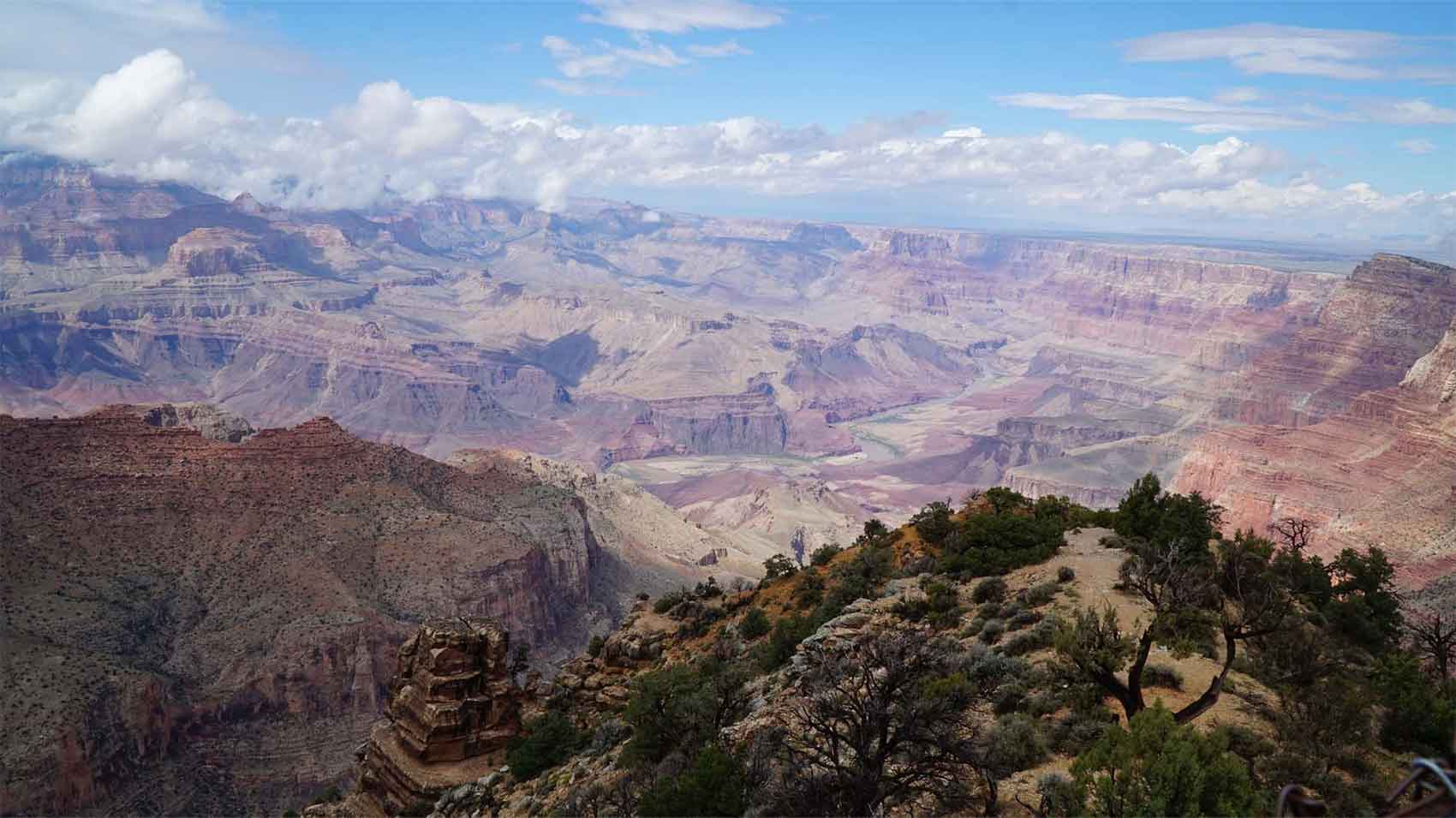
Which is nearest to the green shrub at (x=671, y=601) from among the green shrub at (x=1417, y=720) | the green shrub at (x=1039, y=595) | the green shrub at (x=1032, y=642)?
the green shrub at (x=1039, y=595)

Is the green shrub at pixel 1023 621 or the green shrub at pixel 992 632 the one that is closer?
the green shrub at pixel 992 632

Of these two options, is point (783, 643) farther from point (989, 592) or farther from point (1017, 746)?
point (1017, 746)

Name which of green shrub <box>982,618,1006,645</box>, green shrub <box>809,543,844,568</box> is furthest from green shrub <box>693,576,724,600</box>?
green shrub <box>982,618,1006,645</box>

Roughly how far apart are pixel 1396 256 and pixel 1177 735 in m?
183

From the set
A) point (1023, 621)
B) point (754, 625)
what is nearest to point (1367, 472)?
point (754, 625)

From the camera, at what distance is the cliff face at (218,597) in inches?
1687

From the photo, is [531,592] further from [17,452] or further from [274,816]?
[17,452]

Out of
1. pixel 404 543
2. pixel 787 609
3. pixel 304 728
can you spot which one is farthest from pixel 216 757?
pixel 787 609

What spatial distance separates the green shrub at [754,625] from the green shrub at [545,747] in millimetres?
6896

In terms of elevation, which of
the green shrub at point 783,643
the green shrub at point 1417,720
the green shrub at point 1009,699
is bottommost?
the green shrub at point 783,643

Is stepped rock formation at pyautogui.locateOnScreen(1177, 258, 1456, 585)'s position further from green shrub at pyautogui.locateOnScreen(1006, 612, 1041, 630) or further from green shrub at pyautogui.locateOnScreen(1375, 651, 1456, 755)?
green shrub at pyautogui.locateOnScreen(1375, 651, 1456, 755)

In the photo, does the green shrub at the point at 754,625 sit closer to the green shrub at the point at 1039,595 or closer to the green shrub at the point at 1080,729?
the green shrub at the point at 1039,595

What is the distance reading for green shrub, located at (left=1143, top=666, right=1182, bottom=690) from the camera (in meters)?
17.6

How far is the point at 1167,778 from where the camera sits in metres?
11.0
